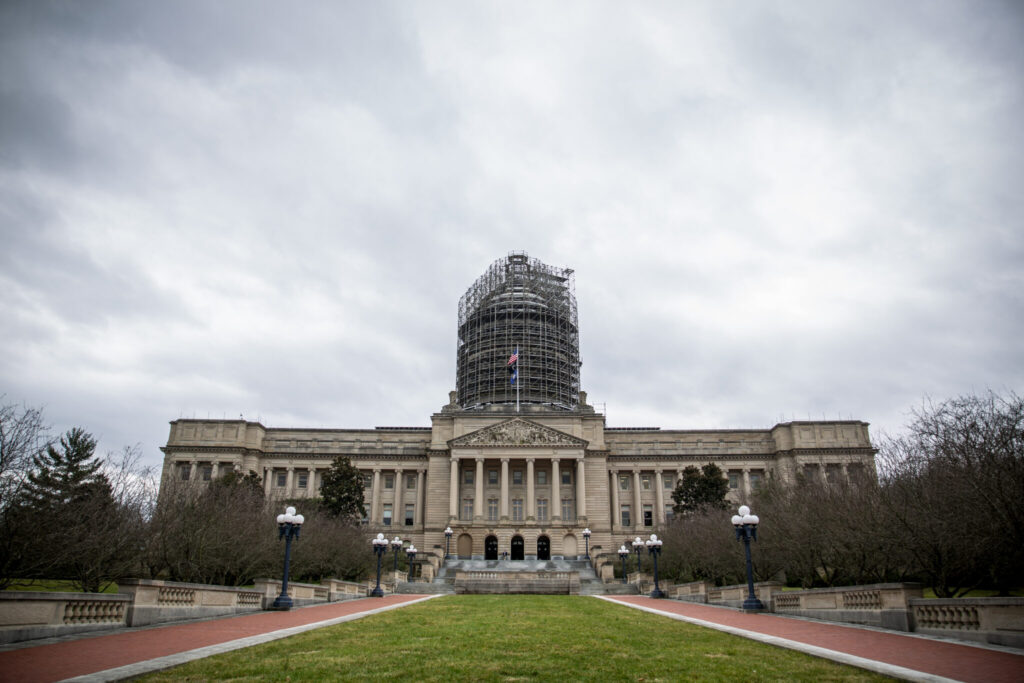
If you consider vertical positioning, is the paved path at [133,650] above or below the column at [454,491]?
below

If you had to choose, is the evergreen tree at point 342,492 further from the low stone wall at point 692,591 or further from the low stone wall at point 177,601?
the low stone wall at point 177,601

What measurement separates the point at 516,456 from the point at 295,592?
50441mm

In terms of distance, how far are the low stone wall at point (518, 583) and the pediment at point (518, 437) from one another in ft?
107

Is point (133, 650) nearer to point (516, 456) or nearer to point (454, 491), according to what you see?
point (454, 491)

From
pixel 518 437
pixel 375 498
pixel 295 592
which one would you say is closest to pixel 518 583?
pixel 295 592

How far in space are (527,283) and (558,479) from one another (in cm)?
3023

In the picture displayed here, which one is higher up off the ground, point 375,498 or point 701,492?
point 375,498

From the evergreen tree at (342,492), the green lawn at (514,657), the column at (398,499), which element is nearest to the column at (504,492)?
the column at (398,499)

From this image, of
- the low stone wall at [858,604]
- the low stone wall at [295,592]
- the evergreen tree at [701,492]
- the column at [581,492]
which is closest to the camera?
the low stone wall at [858,604]

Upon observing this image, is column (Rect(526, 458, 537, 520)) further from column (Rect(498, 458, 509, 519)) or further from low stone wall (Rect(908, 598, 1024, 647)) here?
low stone wall (Rect(908, 598, 1024, 647))

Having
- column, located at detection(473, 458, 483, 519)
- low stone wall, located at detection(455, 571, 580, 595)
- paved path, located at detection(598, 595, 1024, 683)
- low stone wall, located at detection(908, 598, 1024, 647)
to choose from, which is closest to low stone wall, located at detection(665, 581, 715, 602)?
low stone wall, located at detection(455, 571, 580, 595)

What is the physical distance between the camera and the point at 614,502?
8294cm

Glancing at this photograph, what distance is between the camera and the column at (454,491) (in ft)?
246

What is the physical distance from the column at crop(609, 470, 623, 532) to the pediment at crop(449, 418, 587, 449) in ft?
28.4
